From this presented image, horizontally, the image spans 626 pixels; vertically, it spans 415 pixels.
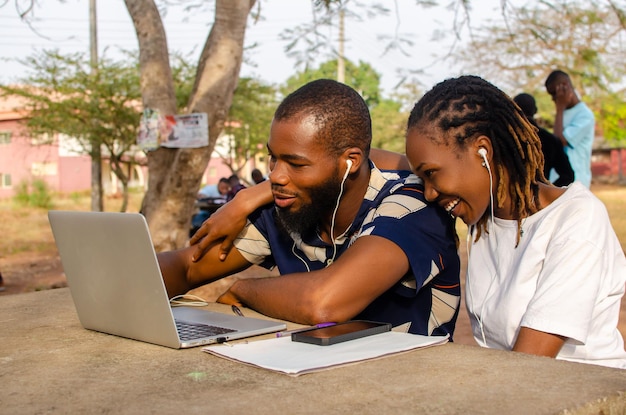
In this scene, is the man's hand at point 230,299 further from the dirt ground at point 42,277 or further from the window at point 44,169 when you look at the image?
the window at point 44,169

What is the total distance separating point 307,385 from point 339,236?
1.12m

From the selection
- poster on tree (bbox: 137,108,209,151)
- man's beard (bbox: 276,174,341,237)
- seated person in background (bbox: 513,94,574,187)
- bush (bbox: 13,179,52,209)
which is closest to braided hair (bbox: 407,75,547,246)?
man's beard (bbox: 276,174,341,237)

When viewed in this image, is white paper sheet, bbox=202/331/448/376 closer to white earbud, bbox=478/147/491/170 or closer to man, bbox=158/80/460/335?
man, bbox=158/80/460/335

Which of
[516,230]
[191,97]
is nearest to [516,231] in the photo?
[516,230]

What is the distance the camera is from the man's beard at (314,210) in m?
2.30

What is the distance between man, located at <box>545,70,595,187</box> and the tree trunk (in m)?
2.59

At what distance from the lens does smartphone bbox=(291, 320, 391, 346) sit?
65.4 inches

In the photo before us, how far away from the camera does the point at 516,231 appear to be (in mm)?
2059

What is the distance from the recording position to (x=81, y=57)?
52.8 ft

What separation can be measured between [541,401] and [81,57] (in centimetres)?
1617

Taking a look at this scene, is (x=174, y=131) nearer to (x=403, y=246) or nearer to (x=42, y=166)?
(x=403, y=246)

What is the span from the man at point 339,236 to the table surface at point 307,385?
0.39 meters

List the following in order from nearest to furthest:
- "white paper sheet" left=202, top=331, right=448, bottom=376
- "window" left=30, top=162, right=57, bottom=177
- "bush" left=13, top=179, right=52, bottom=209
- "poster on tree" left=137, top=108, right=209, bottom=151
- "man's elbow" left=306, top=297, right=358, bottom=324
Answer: "white paper sheet" left=202, top=331, right=448, bottom=376 → "man's elbow" left=306, top=297, right=358, bottom=324 → "poster on tree" left=137, top=108, right=209, bottom=151 → "bush" left=13, top=179, right=52, bottom=209 → "window" left=30, top=162, right=57, bottom=177

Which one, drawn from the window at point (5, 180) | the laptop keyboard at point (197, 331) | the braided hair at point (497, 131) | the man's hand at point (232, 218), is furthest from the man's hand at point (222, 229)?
the window at point (5, 180)
